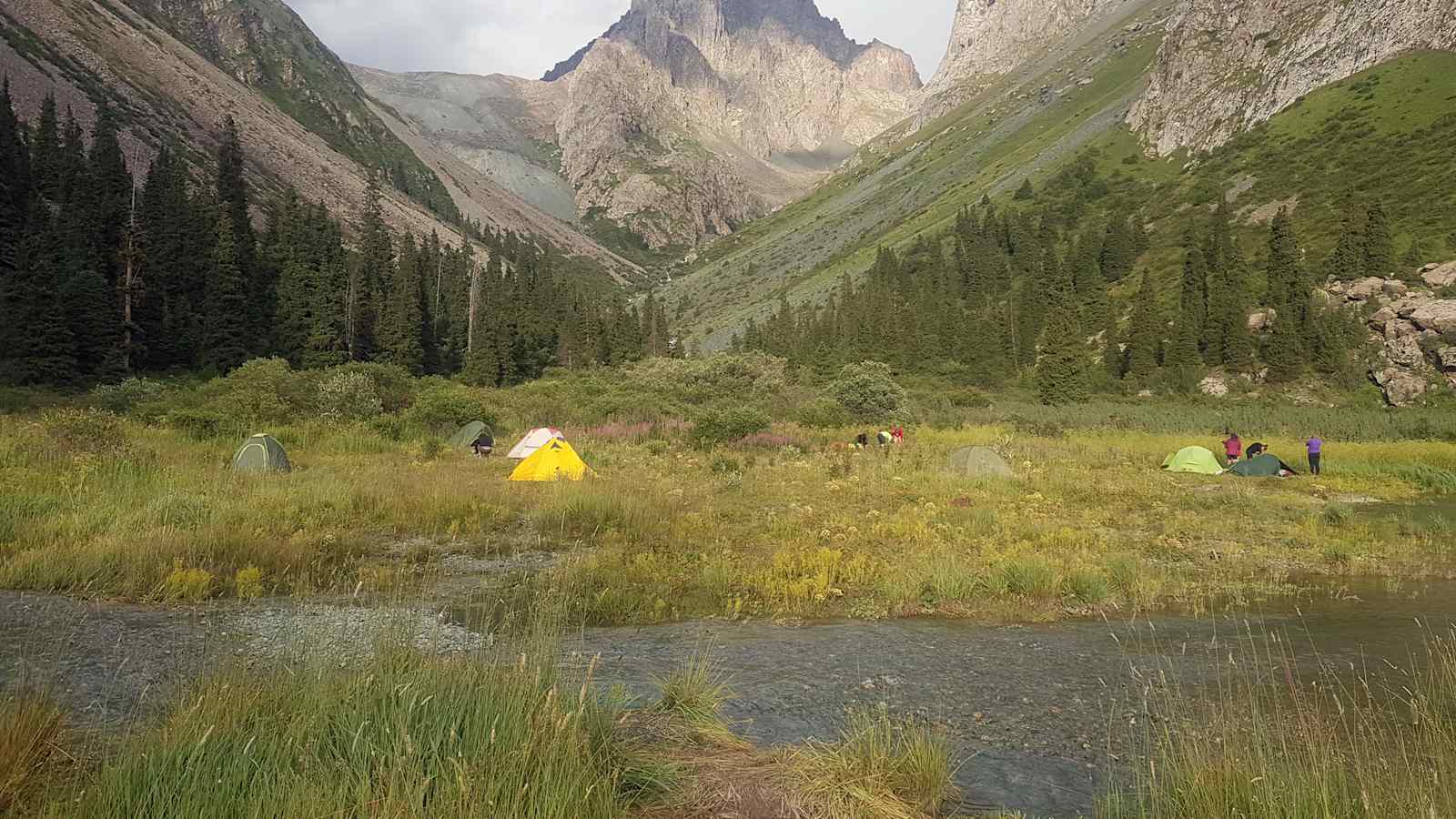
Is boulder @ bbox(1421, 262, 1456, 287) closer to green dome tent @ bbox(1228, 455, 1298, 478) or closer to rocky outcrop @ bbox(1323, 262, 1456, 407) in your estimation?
rocky outcrop @ bbox(1323, 262, 1456, 407)

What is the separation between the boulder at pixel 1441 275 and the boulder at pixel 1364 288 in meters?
2.24

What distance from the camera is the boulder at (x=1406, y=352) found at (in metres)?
42.5

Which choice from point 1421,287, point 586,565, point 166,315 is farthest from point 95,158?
point 1421,287

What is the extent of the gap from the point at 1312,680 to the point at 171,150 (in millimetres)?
125391

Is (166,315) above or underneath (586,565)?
above

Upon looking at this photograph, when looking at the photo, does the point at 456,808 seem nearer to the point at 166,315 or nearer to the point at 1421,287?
the point at 166,315

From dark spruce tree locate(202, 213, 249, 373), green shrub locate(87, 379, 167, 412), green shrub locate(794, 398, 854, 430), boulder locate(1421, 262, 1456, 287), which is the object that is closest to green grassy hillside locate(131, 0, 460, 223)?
dark spruce tree locate(202, 213, 249, 373)

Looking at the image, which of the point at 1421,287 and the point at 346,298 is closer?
the point at 1421,287

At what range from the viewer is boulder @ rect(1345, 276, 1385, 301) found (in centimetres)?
4928

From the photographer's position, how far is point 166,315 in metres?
45.9

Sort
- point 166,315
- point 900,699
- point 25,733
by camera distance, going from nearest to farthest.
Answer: point 25,733, point 900,699, point 166,315

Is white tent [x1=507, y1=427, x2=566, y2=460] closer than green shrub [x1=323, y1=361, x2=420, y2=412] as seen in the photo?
Yes

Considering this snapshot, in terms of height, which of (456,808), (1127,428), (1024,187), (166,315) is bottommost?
(456,808)

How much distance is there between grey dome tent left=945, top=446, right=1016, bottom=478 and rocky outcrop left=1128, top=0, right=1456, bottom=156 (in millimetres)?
99512
